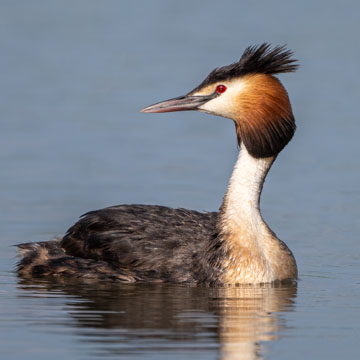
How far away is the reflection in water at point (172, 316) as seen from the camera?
9.52 m

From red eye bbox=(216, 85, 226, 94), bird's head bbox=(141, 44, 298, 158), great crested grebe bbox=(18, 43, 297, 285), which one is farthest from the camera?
red eye bbox=(216, 85, 226, 94)

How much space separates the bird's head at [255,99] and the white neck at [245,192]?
0.11 m

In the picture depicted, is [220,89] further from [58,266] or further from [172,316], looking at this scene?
[172,316]

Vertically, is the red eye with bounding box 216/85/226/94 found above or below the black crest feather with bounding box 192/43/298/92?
below

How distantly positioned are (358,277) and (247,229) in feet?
4.38

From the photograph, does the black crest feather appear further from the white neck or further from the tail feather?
the tail feather

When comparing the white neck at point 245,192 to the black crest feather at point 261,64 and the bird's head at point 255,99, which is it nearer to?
the bird's head at point 255,99

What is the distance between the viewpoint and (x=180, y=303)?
11.4 meters

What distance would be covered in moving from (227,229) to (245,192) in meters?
0.43

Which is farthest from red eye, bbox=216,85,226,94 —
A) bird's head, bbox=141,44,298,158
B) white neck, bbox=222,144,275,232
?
white neck, bbox=222,144,275,232

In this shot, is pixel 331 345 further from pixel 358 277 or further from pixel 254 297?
pixel 358 277

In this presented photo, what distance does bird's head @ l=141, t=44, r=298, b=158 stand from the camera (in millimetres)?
12570

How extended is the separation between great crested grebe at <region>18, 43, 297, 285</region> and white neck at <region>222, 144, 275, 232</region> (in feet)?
0.03

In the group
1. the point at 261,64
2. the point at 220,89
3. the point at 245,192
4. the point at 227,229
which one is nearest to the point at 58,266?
the point at 227,229
